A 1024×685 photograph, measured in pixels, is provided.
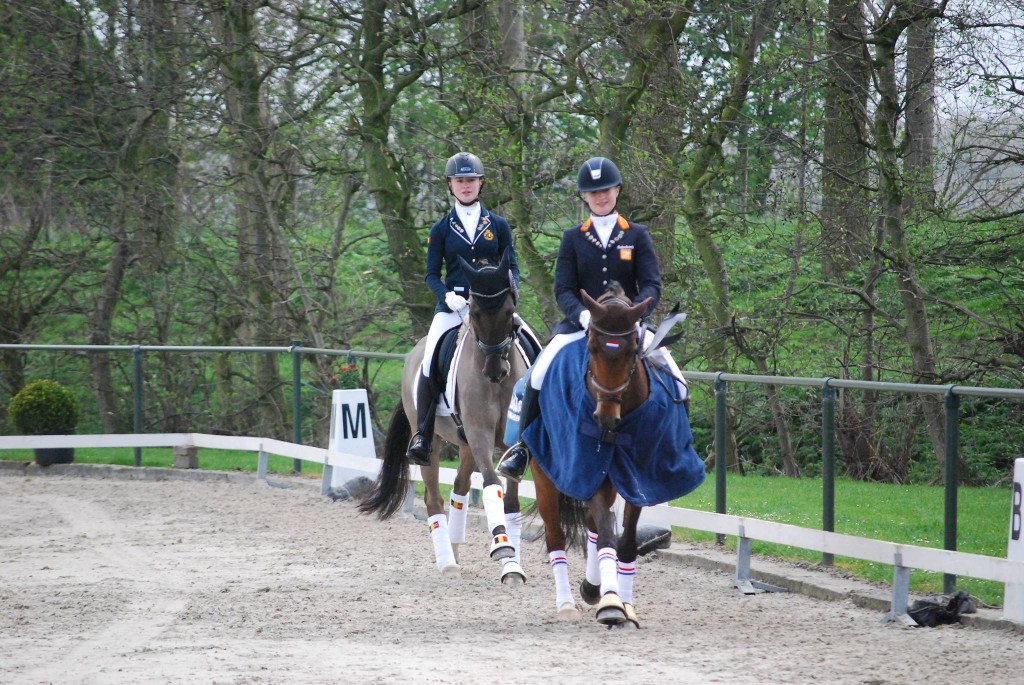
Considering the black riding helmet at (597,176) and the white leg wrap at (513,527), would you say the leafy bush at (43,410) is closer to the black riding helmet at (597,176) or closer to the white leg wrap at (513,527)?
the white leg wrap at (513,527)

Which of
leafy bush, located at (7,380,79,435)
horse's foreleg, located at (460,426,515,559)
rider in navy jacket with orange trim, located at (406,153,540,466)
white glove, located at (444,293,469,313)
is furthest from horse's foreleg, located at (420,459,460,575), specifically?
leafy bush, located at (7,380,79,435)

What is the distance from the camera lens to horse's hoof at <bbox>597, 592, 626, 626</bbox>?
644 centimetres

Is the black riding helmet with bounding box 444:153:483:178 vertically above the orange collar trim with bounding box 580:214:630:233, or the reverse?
the black riding helmet with bounding box 444:153:483:178

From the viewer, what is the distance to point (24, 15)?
16.7 meters

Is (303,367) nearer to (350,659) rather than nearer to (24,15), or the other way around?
(24,15)

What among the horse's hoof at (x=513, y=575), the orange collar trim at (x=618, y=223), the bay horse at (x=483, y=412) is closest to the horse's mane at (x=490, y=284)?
the bay horse at (x=483, y=412)

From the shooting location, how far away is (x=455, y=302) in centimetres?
849

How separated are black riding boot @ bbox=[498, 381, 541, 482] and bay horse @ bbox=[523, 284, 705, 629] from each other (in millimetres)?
74

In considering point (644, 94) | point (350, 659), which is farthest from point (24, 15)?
point (350, 659)

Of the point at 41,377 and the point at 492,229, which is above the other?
the point at 492,229

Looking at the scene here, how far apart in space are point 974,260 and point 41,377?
1176 centimetres

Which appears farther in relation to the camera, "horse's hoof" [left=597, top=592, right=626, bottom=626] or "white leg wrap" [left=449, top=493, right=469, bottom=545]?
"white leg wrap" [left=449, top=493, right=469, bottom=545]

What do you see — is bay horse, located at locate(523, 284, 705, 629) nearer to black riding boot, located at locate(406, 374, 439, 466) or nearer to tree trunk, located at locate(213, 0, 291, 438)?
black riding boot, located at locate(406, 374, 439, 466)

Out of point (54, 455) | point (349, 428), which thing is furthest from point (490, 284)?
point (54, 455)
